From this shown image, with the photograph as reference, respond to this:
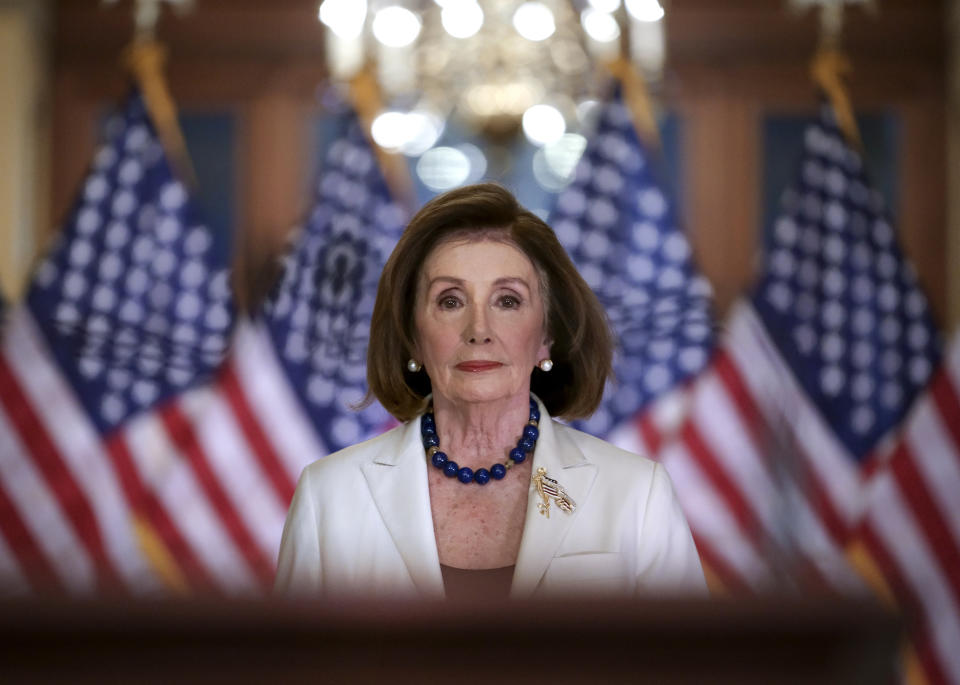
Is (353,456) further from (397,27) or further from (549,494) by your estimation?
(397,27)

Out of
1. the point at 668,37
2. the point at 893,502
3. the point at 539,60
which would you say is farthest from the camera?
the point at 668,37

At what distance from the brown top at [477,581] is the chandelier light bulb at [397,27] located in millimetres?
3106

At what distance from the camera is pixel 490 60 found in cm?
504

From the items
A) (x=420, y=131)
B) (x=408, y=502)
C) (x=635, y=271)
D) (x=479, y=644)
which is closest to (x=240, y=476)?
(x=635, y=271)

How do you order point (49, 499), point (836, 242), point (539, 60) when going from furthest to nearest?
point (539, 60) → point (836, 242) → point (49, 499)

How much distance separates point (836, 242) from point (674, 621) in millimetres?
3682

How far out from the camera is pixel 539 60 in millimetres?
5047

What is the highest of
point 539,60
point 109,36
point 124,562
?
point 109,36

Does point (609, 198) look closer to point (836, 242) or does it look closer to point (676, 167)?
point (836, 242)

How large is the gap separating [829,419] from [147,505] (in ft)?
7.79

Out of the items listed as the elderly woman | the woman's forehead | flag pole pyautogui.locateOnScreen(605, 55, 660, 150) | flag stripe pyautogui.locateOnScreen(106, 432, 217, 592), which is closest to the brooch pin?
the elderly woman

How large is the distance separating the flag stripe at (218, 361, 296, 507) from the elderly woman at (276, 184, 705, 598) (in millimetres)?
1894

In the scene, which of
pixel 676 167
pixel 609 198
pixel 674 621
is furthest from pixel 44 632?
pixel 676 167

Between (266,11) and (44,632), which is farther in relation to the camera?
(266,11)
